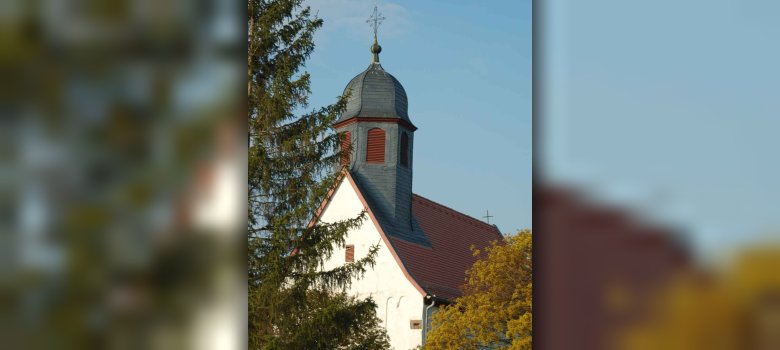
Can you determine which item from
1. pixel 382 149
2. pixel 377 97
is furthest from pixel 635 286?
pixel 377 97

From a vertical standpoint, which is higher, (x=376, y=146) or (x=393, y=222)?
(x=376, y=146)

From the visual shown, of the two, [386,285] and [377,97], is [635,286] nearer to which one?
[386,285]

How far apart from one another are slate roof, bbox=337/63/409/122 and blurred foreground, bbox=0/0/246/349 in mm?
22044

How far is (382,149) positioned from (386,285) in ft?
13.5

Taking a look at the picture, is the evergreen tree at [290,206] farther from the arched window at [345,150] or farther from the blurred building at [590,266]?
the blurred building at [590,266]

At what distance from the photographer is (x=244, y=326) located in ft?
2.08

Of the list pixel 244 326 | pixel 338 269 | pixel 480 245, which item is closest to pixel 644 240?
pixel 244 326

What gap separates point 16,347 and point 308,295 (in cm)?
1006

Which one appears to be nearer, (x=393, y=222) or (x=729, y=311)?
(x=729, y=311)

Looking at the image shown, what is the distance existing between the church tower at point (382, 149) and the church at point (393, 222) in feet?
0.09

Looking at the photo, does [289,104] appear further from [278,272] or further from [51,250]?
[51,250]

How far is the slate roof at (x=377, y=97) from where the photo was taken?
22.8 meters

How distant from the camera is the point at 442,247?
23688 millimetres

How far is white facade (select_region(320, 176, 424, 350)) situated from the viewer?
19.9m
